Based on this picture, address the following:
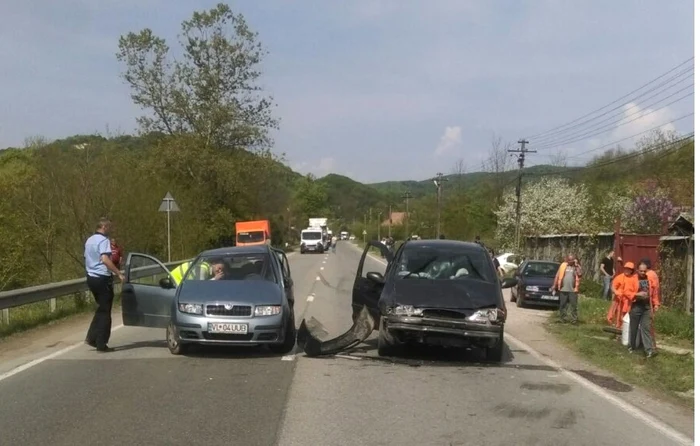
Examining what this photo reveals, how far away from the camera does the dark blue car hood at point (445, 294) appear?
33.3 ft

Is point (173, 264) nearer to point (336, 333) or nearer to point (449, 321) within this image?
point (336, 333)

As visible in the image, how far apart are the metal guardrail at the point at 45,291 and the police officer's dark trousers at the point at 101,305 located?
75 cm

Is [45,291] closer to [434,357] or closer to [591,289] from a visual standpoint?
[434,357]

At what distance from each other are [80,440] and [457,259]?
666cm

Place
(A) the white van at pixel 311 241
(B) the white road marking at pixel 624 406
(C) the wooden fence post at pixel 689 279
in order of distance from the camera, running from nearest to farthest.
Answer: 1. (B) the white road marking at pixel 624 406
2. (C) the wooden fence post at pixel 689 279
3. (A) the white van at pixel 311 241

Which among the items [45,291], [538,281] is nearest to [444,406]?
[45,291]

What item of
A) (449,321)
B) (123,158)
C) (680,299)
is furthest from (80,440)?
(123,158)

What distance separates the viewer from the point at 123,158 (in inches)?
1093

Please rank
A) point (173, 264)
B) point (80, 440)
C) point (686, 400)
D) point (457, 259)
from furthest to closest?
point (173, 264)
point (457, 259)
point (686, 400)
point (80, 440)

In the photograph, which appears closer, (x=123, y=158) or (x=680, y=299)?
(x=680, y=299)

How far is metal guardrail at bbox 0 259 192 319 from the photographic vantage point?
13.1m

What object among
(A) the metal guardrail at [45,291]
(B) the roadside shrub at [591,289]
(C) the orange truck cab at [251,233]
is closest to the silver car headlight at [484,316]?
(A) the metal guardrail at [45,291]

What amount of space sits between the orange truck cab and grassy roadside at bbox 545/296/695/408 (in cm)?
3178

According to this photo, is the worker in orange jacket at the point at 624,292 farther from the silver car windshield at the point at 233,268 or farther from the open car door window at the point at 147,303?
the open car door window at the point at 147,303
